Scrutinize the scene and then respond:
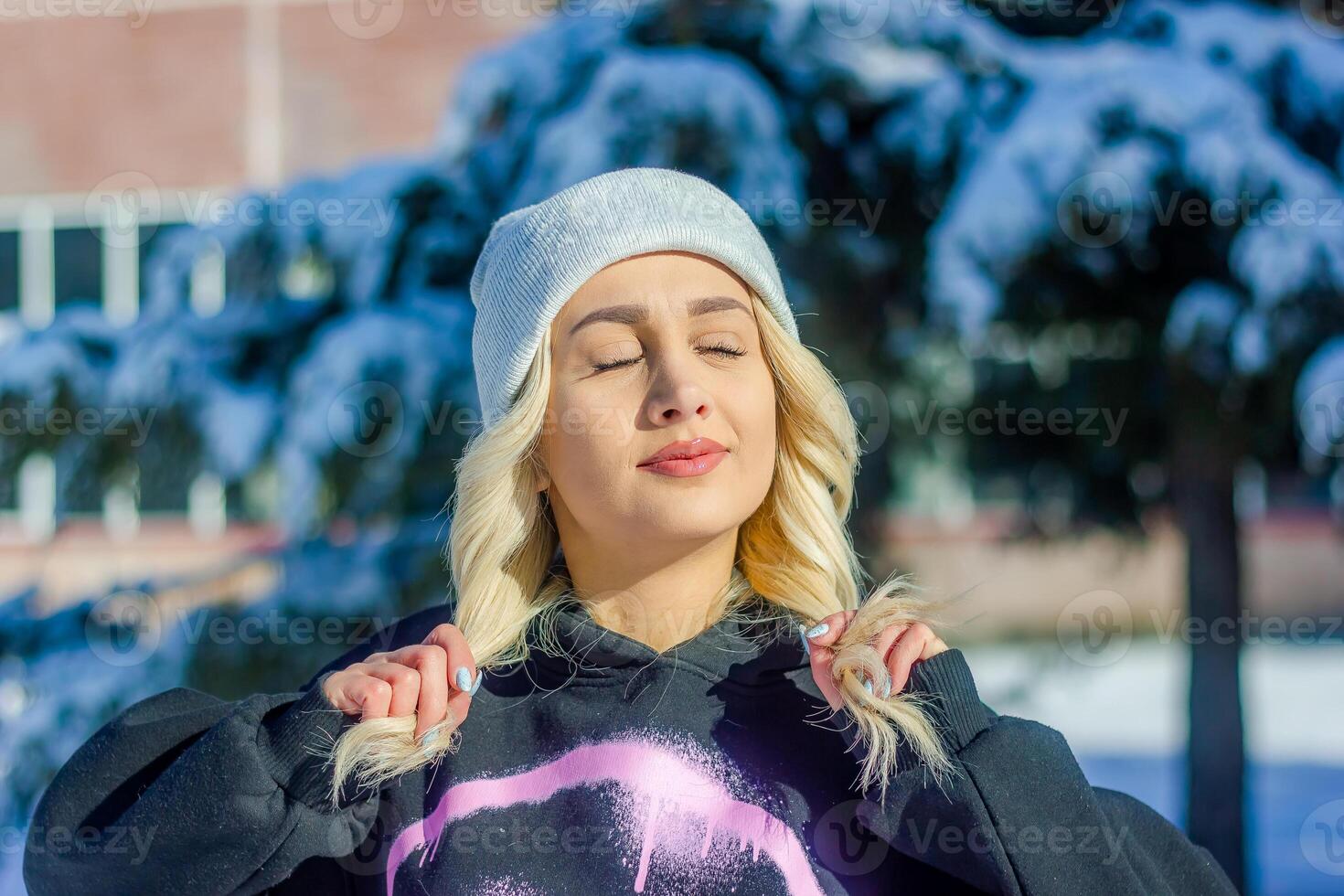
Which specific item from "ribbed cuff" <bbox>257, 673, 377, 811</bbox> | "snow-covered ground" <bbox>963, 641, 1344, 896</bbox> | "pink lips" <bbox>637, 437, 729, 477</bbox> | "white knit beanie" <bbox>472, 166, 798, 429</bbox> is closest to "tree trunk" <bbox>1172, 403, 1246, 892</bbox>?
"snow-covered ground" <bbox>963, 641, 1344, 896</bbox>

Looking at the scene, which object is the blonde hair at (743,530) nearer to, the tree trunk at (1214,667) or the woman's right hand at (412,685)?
the woman's right hand at (412,685)

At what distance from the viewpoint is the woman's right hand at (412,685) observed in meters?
1.13

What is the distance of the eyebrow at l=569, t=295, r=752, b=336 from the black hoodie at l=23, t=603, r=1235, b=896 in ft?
1.19

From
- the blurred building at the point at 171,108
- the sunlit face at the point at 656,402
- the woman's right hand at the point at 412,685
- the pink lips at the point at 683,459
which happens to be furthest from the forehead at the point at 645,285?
the blurred building at the point at 171,108

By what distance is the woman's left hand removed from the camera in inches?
45.0

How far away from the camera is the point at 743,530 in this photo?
1.48 meters

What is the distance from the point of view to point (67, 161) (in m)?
6.99

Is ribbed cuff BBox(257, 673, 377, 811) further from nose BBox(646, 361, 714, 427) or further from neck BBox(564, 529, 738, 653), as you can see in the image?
nose BBox(646, 361, 714, 427)

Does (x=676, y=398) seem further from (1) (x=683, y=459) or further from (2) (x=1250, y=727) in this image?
(2) (x=1250, y=727)

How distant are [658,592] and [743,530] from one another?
18 centimetres

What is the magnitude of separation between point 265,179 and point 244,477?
139 inches

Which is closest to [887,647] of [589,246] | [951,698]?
[951,698]

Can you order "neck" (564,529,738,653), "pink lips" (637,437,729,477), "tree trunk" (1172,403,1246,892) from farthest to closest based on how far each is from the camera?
"tree trunk" (1172,403,1246,892)
"neck" (564,529,738,653)
"pink lips" (637,437,729,477)

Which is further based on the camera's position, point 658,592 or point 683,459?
point 658,592
